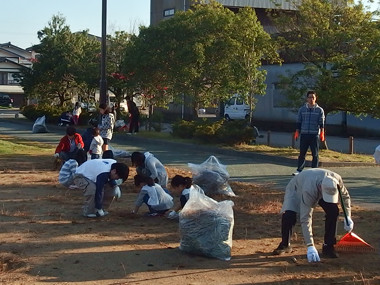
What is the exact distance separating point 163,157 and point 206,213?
9.33 metres

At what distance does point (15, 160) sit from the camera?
1361cm

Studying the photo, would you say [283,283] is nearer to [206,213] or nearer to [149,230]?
[206,213]

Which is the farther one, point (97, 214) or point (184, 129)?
point (184, 129)

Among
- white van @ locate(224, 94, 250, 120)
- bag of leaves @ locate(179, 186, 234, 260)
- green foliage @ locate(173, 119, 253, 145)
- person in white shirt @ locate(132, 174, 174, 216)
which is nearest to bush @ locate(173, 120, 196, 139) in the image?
green foliage @ locate(173, 119, 253, 145)

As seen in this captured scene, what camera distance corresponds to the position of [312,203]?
18.8ft

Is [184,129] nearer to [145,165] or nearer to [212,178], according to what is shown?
[212,178]

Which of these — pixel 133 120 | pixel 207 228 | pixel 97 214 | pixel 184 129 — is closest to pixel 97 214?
pixel 97 214

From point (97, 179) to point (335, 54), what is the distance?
10.1 meters

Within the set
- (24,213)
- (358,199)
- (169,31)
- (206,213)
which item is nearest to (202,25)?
(169,31)

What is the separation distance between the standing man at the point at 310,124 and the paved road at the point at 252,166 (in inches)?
31.7

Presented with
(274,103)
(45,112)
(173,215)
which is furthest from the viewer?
(274,103)

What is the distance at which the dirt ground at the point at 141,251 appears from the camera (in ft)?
17.2

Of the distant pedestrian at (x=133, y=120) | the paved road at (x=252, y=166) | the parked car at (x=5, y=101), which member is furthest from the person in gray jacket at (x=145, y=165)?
the parked car at (x=5, y=101)

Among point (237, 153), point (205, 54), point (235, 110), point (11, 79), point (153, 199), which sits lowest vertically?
point (237, 153)
